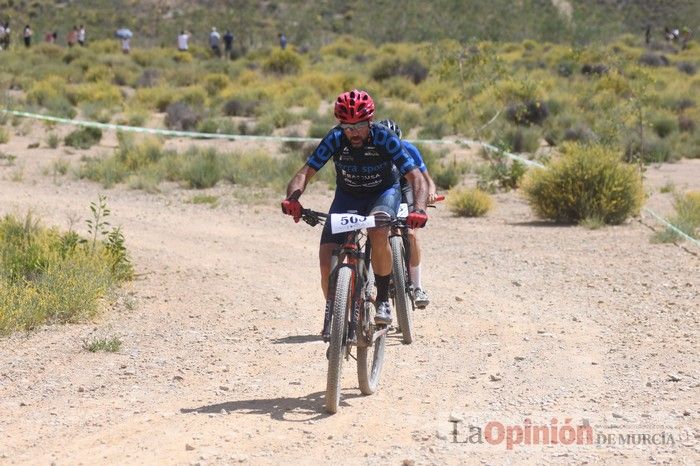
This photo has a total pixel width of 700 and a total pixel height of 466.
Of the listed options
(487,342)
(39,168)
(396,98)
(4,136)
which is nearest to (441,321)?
(487,342)

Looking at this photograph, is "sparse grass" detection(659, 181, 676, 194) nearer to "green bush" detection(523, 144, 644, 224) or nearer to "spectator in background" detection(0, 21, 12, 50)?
"green bush" detection(523, 144, 644, 224)

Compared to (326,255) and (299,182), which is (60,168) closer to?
(299,182)

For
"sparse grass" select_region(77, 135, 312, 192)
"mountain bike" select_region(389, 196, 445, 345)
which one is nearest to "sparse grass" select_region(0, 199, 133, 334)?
"mountain bike" select_region(389, 196, 445, 345)

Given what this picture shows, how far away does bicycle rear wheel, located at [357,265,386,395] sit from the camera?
24.1 ft

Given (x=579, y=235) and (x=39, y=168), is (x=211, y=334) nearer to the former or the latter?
(x=579, y=235)

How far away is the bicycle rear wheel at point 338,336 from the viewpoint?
6883 mm

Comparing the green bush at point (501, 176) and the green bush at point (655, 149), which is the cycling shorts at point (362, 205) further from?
the green bush at point (655, 149)

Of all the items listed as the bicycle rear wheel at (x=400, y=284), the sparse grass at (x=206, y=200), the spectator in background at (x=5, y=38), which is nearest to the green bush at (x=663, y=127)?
the sparse grass at (x=206, y=200)

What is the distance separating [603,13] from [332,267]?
6781cm

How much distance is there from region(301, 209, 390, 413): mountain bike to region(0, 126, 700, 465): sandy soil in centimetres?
20

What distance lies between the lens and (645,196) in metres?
17.0

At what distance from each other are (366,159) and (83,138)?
18.4m

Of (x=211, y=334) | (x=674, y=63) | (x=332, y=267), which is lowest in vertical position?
(x=211, y=334)

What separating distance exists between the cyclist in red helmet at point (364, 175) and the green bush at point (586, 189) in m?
9.24
